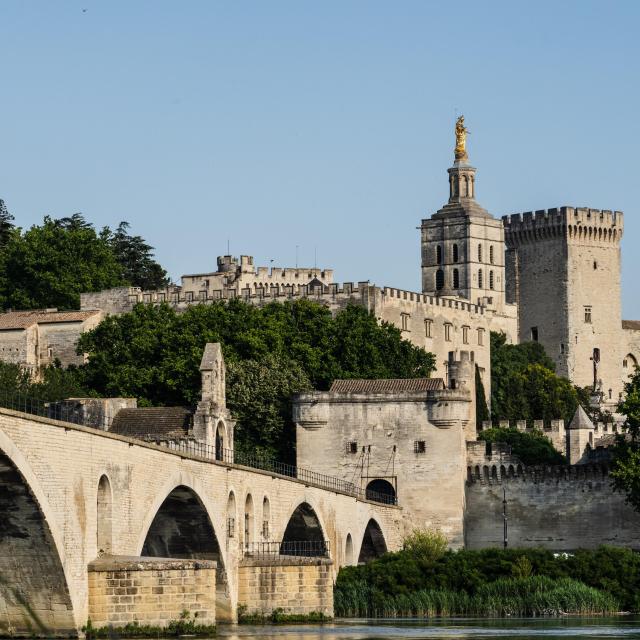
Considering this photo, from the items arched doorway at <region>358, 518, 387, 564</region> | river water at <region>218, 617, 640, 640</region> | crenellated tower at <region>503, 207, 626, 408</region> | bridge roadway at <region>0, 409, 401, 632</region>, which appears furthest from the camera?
crenellated tower at <region>503, 207, 626, 408</region>

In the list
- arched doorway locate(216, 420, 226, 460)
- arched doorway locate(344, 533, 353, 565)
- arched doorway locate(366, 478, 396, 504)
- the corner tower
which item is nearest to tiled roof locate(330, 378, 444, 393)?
arched doorway locate(366, 478, 396, 504)

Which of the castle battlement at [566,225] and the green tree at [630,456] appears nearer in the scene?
the green tree at [630,456]

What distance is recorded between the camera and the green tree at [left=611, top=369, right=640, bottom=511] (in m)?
92.0

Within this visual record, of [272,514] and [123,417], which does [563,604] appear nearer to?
[272,514]

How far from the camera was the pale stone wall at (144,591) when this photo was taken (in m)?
53.0

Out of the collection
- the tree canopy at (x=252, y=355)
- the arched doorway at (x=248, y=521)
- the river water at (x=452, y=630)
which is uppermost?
the tree canopy at (x=252, y=355)

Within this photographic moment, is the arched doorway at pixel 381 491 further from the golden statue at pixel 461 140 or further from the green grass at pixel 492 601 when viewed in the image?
the golden statue at pixel 461 140

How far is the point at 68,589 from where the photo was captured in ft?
171

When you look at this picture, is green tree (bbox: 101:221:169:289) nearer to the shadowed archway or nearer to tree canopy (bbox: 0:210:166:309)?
tree canopy (bbox: 0:210:166:309)

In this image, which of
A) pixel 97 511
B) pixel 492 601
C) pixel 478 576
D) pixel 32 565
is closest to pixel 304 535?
pixel 478 576

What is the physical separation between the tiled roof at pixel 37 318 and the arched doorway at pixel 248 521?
4725 centimetres

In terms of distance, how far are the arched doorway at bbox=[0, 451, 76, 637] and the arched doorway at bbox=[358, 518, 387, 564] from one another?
41053mm

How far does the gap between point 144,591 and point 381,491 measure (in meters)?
44.4

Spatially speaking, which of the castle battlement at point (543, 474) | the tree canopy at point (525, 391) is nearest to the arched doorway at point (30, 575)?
the castle battlement at point (543, 474)
